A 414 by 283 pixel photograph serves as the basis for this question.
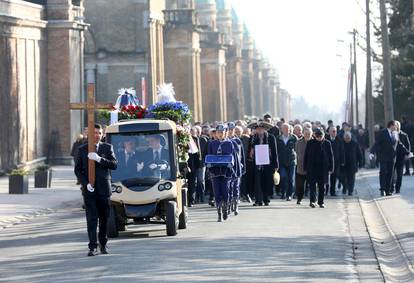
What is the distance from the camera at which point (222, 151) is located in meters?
25.5

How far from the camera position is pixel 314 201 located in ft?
96.5

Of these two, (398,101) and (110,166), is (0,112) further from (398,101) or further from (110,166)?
(110,166)

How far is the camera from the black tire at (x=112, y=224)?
849 inches

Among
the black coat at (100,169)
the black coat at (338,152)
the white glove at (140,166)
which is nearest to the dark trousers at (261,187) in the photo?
the black coat at (338,152)

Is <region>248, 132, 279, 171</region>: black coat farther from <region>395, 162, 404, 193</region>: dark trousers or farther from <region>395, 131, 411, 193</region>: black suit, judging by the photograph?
<region>395, 162, 404, 193</region>: dark trousers

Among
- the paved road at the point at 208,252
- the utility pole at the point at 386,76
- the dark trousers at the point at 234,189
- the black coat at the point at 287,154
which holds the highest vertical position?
the utility pole at the point at 386,76

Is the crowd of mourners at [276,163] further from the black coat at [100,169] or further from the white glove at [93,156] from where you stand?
the white glove at [93,156]

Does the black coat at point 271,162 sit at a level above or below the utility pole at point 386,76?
below

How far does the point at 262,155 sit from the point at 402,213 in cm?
400

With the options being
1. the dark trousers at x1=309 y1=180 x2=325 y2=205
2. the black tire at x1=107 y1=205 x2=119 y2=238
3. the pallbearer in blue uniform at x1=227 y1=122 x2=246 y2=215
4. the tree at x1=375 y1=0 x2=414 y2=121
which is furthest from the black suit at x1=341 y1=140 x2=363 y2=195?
the tree at x1=375 y1=0 x2=414 y2=121

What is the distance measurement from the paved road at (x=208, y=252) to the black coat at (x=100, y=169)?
900 millimetres

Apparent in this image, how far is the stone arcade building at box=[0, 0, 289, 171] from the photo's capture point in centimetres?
4703

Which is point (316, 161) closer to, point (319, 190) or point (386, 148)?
point (319, 190)

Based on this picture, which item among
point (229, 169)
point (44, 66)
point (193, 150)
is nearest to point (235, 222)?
point (229, 169)
